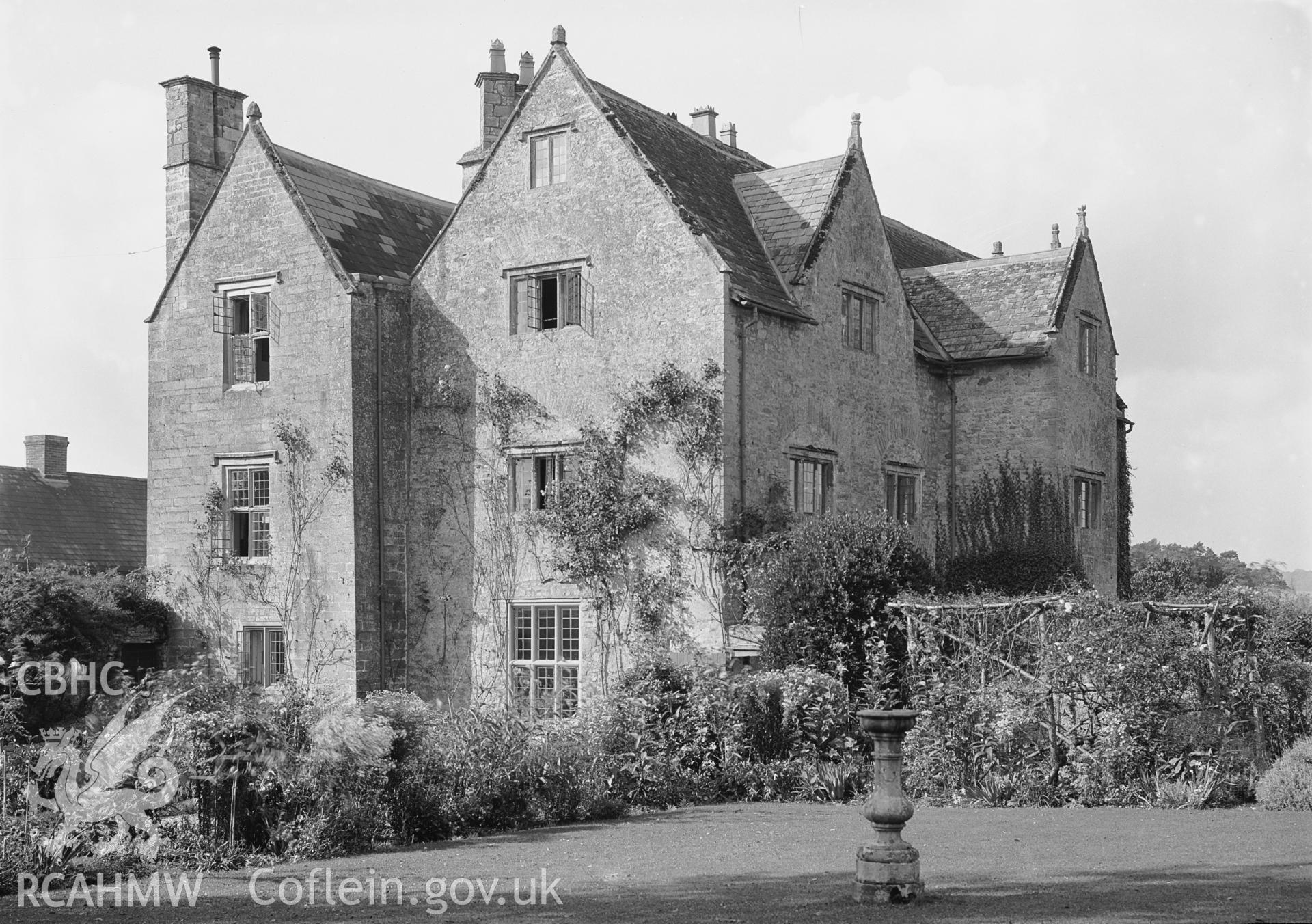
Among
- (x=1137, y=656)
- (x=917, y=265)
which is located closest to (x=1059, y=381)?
(x=917, y=265)

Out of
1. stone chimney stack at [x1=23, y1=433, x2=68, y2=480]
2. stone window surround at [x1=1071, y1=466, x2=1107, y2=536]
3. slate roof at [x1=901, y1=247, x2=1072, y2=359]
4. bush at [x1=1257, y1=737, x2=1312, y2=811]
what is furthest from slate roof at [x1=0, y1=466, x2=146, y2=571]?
bush at [x1=1257, y1=737, x2=1312, y2=811]

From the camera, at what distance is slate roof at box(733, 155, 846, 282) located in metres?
26.1

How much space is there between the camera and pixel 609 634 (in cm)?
2455

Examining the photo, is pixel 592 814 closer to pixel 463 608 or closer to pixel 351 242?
pixel 463 608

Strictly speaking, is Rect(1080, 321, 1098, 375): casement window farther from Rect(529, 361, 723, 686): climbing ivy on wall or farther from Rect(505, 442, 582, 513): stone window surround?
Rect(505, 442, 582, 513): stone window surround

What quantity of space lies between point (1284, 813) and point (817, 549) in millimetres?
7568

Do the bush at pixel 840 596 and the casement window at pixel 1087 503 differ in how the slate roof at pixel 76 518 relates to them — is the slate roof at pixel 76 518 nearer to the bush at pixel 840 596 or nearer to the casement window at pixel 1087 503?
the bush at pixel 840 596

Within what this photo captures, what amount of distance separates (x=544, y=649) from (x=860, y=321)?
8.27 metres

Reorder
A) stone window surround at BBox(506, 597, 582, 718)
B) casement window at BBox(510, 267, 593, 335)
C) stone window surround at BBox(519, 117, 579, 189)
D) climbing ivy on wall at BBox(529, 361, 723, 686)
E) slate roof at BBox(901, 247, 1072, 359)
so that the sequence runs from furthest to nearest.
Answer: slate roof at BBox(901, 247, 1072, 359) → stone window surround at BBox(519, 117, 579, 189) → casement window at BBox(510, 267, 593, 335) → stone window surround at BBox(506, 597, 582, 718) → climbing ivy on wall at BBox(529, 361, 723, 686)

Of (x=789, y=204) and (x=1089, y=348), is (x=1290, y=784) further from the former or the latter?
(x=1089, y=348)

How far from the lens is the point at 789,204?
2686cm

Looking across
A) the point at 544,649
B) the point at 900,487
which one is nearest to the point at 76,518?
the point at 544,649

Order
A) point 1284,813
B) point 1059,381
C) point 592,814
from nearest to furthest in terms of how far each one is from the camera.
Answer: point 1284,813 < point 592,814 < point 1059,381

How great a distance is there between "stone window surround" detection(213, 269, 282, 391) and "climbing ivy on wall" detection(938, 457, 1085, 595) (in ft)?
42.7
